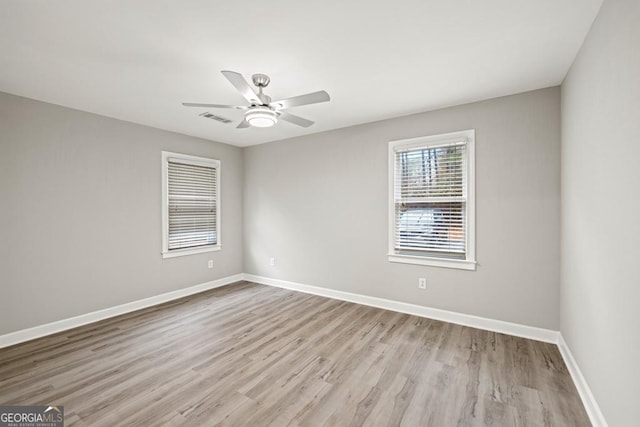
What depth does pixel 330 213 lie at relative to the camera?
421 centimetres

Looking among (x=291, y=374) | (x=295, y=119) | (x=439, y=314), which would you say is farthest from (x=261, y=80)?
(x=439, y=314)

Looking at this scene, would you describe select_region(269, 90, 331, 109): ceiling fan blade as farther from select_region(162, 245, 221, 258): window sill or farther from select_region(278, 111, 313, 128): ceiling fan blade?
select_region(162, 245, 221, 258): window sill

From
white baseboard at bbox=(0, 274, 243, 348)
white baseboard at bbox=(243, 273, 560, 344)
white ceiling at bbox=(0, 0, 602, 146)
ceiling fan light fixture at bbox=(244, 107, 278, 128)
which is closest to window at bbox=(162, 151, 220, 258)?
white baseboard at bbox=(0, 274, 243, 348)

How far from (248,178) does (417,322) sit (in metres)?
3.75

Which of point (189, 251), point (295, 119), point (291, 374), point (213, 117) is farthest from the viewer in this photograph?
point (189, 251)

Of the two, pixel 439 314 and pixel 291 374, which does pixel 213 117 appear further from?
pixel 439 314

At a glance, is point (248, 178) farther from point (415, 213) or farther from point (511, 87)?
point (511, 87)

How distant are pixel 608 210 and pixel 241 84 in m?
2.46

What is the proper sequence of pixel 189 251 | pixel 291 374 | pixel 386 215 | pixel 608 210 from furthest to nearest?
pixel 189 251
pixel 386 215
pixel 291 374
pixel 608 210

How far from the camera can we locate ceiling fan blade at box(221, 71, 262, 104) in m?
1.83

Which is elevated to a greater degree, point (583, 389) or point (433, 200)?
point (433, 200)

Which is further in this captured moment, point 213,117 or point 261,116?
point 213,117

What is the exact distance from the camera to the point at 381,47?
2.05 metres

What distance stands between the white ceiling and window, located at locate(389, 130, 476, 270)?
58 cm
